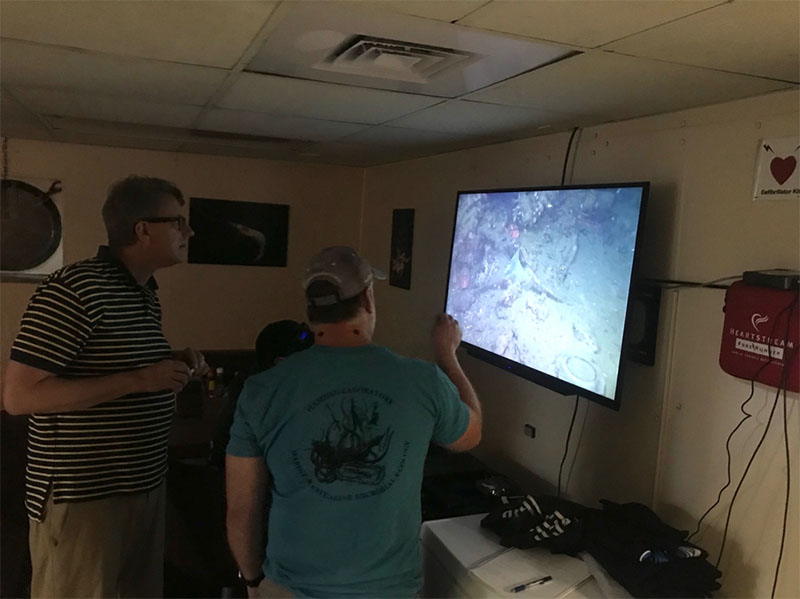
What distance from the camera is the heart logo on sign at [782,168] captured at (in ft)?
5.09

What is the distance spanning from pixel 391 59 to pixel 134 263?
0.97m

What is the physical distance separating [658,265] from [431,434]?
3.09ft

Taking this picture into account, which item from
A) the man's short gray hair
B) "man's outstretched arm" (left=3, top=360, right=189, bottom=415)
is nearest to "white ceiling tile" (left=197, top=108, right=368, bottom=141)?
the man's short gray hair

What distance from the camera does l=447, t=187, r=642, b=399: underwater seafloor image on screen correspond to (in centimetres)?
190

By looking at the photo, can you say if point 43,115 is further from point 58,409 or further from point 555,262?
point 555,262

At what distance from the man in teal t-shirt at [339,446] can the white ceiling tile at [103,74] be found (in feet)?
2.41

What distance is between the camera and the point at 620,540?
1.73m

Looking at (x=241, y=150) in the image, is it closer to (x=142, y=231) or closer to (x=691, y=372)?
(x=142, y=231)

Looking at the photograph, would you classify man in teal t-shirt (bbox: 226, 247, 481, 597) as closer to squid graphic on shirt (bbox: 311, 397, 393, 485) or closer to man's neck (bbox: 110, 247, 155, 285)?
squid graphic on shirt (bbox: 311, 397, 393, 485)

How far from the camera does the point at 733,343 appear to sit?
1.63 meters

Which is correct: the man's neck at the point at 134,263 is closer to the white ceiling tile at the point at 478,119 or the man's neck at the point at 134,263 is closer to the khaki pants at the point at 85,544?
the khaki pants at the point at 85,544

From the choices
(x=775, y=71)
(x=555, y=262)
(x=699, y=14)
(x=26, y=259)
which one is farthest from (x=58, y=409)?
(x=26, y=259)

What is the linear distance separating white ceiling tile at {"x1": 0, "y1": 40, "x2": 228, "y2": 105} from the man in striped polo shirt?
11.9 inches

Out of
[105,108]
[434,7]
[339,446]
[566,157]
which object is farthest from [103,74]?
[566,157]
